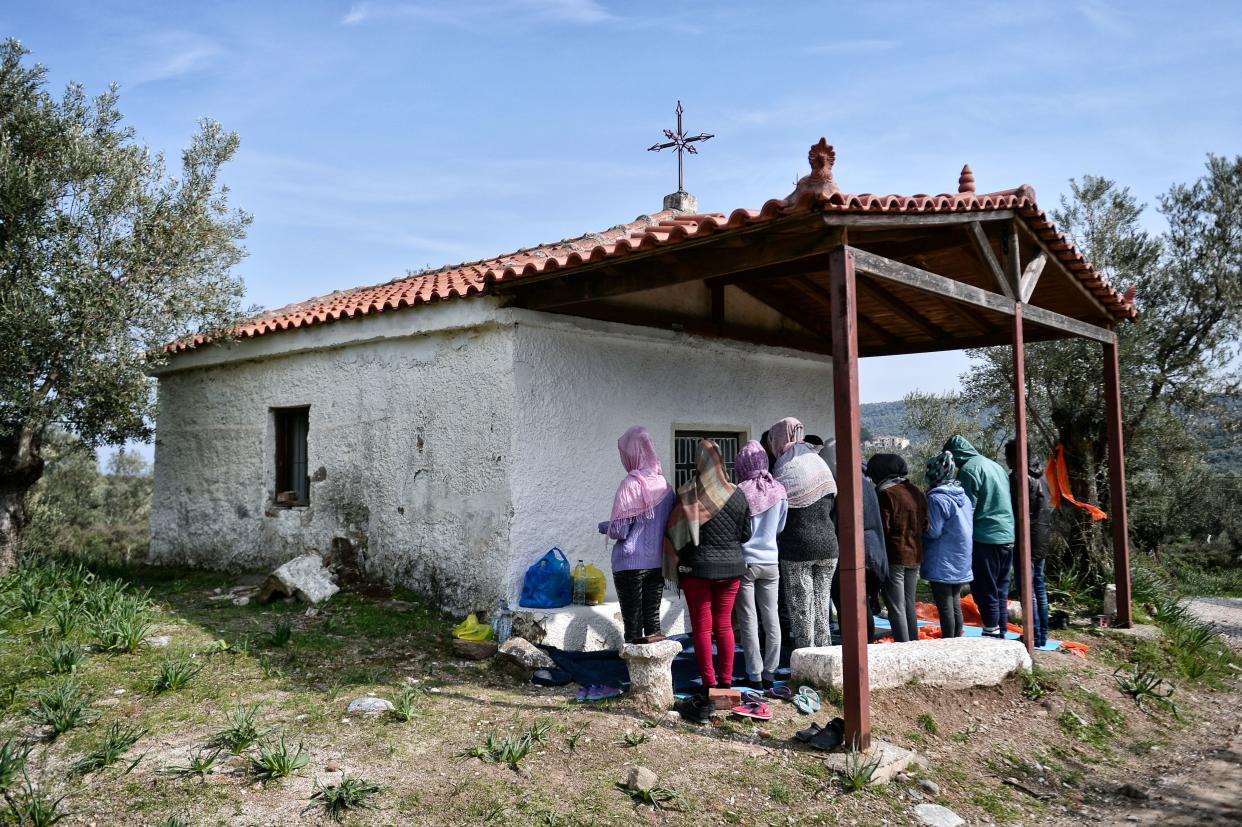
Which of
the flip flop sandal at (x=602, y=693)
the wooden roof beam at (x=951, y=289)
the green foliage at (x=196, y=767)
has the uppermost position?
the wooden roof beam at (x=951, y=289)

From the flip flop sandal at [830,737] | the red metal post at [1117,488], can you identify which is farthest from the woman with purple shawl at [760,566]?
the red metal post at [1117,488]

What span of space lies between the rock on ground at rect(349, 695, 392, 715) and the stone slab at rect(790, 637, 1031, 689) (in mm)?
2693

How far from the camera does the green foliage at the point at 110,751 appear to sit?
4.17m

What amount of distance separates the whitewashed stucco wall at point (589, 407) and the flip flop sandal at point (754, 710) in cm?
229

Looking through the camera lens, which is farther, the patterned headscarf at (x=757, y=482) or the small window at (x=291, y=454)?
the small window at (x=291, y=454)

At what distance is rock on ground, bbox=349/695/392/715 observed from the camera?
5.05 metres

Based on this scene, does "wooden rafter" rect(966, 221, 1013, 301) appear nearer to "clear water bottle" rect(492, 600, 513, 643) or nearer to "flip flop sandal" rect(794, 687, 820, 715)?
"flip flop sandal" rect(794, 687, 820, 715)

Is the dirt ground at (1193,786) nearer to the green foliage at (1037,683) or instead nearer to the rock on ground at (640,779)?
the green foliage at (1037,683)

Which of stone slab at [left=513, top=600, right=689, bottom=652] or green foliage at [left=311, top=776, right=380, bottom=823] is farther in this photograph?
stone slab at [left=513, top=600, right=689, bottom=652]

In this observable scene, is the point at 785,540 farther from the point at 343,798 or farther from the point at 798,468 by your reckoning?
the point at 343,798

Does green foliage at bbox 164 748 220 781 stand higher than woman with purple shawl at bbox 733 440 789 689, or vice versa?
woman with purple shawl at bbox 733 440 789 689

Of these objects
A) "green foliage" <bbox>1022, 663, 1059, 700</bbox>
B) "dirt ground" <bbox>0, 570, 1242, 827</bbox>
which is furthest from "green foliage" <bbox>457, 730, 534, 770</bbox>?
"green foliage" <bbox>1022, 663, 1059, 700</bbox>

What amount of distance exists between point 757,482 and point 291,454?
5.92 m

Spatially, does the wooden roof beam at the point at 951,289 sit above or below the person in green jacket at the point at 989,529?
above
